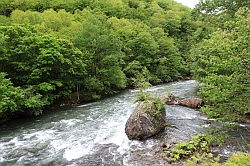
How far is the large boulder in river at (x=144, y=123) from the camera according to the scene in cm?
1482

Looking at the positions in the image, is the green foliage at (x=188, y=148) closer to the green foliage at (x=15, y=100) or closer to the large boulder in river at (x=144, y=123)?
the large boulder in river at (x=144, y=123)

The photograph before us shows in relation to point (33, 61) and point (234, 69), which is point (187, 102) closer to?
point (234, 69)

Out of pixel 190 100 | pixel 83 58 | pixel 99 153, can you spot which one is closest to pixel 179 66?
pixel 83 58

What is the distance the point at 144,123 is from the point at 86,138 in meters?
3.86

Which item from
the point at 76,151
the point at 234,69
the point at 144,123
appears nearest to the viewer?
the point at 234,69

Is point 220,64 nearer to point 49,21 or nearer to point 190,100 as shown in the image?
point 190,100

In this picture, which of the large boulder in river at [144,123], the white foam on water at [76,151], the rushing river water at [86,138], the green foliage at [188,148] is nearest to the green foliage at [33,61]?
the rushing river water at [86,138]

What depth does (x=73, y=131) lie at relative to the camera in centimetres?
1731

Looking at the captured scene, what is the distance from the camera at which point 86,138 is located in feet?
51.5

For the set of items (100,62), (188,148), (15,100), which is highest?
(100,62)

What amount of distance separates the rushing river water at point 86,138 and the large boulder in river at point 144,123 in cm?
43

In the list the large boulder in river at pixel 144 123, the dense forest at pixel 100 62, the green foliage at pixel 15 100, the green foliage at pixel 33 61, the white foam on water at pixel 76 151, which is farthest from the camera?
the green foliage at pixel 33 61

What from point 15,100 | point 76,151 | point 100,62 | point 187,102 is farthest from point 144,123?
point 100,62

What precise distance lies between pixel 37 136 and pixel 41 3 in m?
51.9
